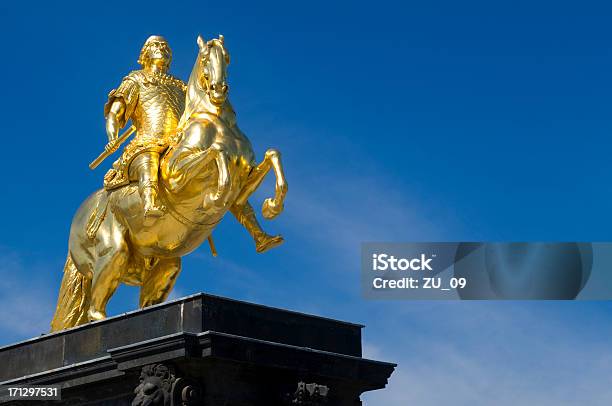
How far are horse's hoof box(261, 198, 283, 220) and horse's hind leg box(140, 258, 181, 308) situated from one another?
159 cm

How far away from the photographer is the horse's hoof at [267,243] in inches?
488

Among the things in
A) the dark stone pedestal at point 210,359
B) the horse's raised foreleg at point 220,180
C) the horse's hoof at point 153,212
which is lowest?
the dark stone pedestal at point 210,359

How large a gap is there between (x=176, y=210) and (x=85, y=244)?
4.29ft

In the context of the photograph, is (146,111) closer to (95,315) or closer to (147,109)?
Answer: (147,109)

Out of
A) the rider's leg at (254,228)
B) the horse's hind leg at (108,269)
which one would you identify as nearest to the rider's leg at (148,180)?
the horse's hind leg at (108,269)

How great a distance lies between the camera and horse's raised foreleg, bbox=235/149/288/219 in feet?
38.4

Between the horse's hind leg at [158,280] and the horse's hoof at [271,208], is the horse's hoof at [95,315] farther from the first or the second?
the horse's hoof at [271,208]

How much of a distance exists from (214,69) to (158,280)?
8.08ft

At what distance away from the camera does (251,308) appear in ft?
33.4

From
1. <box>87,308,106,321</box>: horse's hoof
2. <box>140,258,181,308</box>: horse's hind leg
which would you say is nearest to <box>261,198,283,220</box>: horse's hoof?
<box>140,258,181,308</box>: horse's hind leg

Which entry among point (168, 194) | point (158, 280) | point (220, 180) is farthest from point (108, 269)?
point (220, 180)

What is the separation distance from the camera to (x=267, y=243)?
1243 cm

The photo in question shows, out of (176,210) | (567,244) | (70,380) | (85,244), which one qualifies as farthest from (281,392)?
(567,244)

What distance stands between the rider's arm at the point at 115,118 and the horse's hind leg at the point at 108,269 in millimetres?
1454
